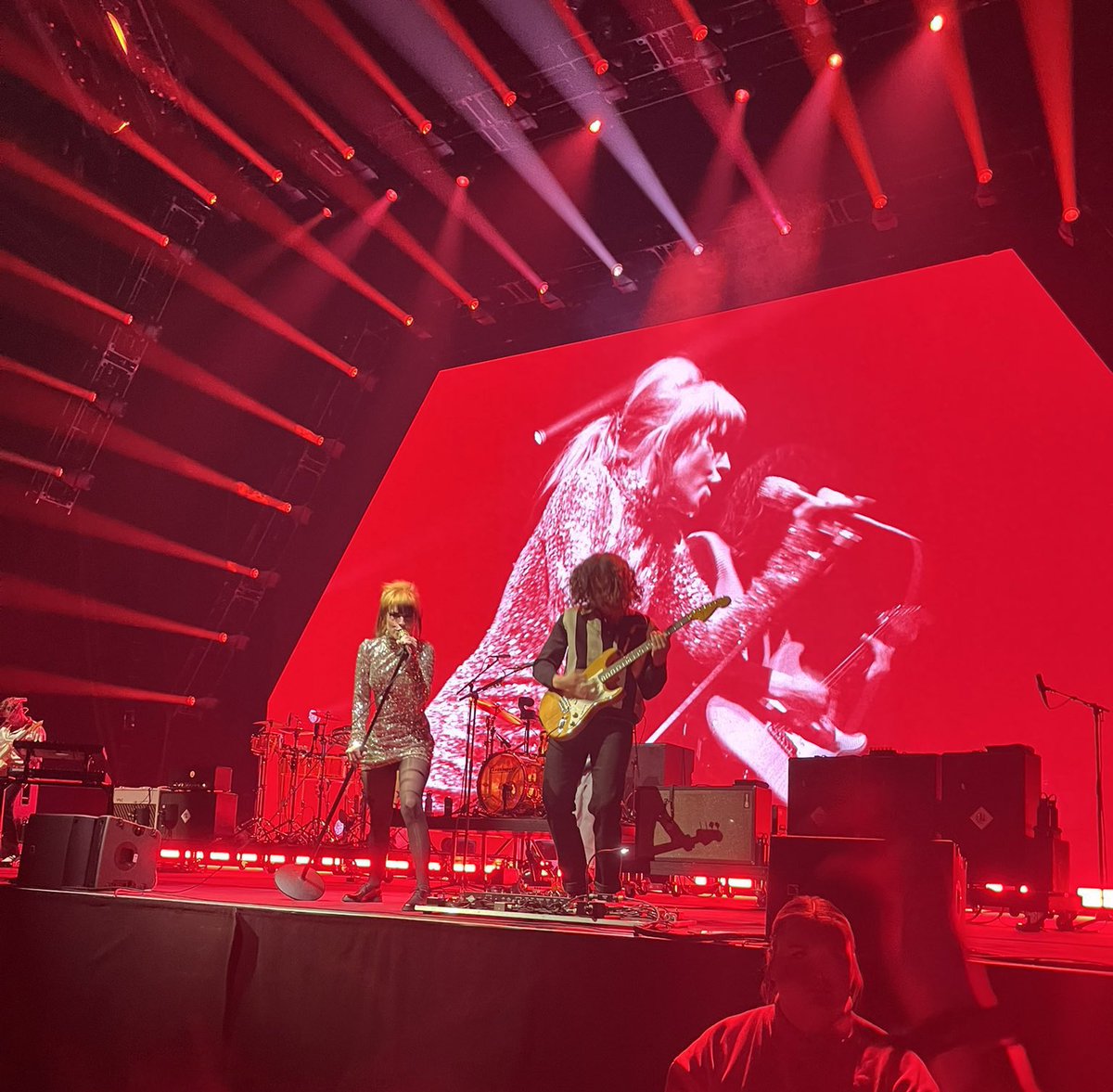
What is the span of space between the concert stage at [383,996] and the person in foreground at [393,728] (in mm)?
1173

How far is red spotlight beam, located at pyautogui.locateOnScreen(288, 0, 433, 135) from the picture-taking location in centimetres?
805

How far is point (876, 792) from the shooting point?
6004mm

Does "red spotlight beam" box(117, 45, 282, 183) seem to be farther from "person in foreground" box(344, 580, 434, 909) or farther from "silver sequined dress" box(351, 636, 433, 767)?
"silver sequined dress" box(351, 636, 433, 767)

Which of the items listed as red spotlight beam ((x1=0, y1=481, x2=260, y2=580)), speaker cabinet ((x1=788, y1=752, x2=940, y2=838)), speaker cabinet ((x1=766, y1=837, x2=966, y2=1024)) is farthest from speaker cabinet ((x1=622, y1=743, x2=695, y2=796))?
red spotlight beam ((x1=0, y1=481, x2=260, y2=580))

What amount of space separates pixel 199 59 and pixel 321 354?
338 cm

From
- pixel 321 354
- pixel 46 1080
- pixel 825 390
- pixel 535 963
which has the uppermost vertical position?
A: pixel 321 354

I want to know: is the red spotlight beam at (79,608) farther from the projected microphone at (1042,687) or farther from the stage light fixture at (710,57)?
the projected microphone at (1042,687)

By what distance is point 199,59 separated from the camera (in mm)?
8484

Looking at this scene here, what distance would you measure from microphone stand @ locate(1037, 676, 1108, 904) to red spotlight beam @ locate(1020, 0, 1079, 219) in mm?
3748

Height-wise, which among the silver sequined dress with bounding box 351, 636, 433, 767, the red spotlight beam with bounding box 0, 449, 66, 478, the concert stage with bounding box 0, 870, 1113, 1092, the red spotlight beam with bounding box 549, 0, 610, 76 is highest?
the red spotlight beam with bounding box 549, 0, 610, 76

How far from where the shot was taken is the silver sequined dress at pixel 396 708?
4.92 metres

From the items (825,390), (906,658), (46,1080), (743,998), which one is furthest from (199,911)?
(825,390)

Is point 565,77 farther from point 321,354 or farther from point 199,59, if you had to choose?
point 321,354

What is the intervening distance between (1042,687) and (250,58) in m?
7.73
